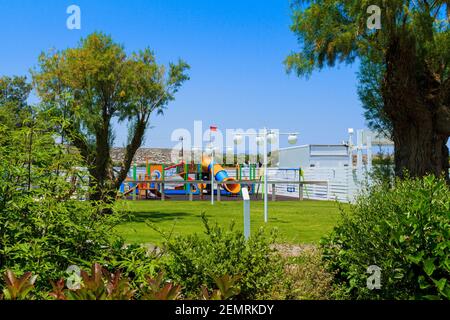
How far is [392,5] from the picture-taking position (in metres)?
10.0

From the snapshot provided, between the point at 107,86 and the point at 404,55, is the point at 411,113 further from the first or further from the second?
the point at 107,86

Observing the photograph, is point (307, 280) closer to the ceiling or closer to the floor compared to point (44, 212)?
closer to the floor

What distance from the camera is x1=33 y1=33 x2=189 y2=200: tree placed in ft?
52.7

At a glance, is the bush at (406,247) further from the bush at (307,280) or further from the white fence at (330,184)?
the white fence at (330,184)

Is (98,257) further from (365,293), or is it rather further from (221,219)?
(221,219)

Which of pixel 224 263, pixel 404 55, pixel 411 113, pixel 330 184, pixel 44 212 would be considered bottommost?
pixel 330 184

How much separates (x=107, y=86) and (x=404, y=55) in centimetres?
945

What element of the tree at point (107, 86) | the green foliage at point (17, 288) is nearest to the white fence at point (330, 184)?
the tree at point (107, 86)

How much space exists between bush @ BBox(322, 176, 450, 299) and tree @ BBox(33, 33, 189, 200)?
41.0 feet

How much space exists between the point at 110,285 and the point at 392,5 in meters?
8.94

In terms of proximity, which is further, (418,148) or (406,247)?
(418,148)

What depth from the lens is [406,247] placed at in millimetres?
3820

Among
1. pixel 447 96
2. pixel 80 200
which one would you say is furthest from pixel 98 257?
pixel 447 96

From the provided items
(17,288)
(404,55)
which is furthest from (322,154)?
(17,288)
